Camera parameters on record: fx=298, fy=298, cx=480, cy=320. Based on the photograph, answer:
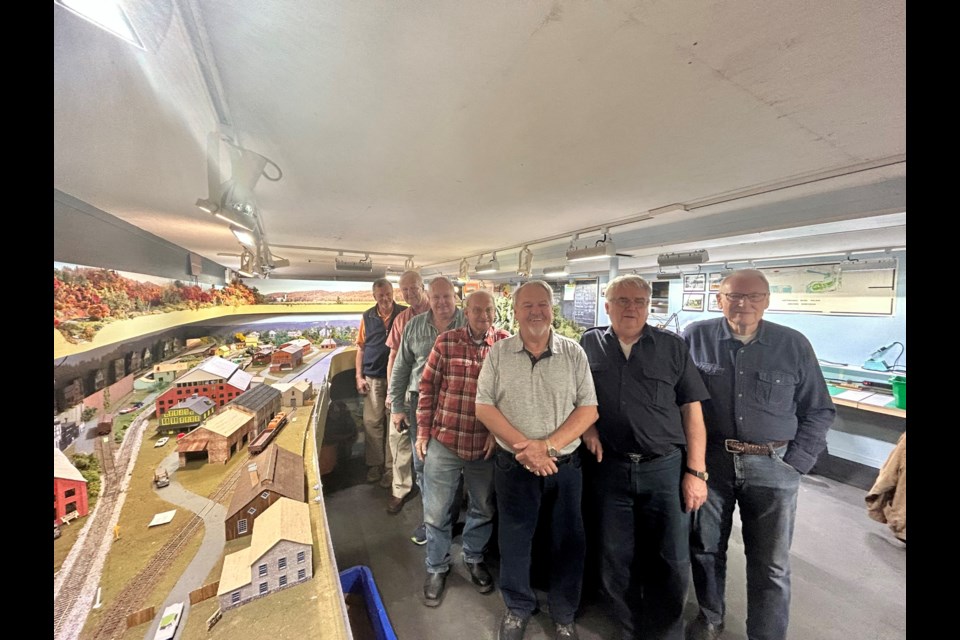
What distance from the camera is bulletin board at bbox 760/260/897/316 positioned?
3729 millimetres

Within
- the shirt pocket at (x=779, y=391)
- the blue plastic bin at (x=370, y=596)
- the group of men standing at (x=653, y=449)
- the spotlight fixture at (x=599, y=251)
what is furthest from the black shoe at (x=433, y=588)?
the spotlight fixture at (x=599, y=251)

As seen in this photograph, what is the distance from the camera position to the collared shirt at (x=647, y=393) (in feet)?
4.76

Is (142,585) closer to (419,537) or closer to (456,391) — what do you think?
(456,391)

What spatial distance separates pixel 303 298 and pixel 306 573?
4.48 meters

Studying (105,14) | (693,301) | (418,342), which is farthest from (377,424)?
(693,301)

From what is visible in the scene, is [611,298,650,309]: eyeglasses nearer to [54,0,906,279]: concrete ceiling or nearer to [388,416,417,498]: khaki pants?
[54,0,906,279]: concrete ceiling

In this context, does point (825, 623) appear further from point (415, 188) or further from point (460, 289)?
point (460, 289)

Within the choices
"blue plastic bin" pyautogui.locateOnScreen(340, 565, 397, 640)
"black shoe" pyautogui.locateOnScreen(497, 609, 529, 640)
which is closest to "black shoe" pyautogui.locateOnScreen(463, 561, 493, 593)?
"black shoe" pyautogui.locateOnScreen(497, 609, 529, 640)

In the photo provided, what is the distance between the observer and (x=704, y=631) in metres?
1.66

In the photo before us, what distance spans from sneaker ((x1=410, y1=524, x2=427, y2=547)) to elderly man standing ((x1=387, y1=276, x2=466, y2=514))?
400 mm

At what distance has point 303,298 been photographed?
466 cm

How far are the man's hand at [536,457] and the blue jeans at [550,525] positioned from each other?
89mm

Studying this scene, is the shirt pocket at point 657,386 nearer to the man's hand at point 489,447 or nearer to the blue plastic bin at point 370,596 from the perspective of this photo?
the man's hand at point 489,447

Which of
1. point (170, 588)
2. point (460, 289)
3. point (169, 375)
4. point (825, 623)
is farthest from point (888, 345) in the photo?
point (169, 375)
